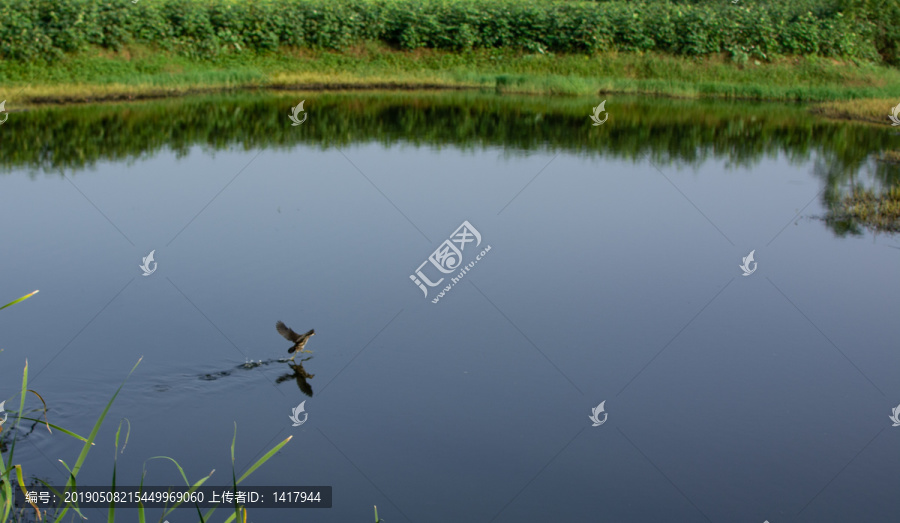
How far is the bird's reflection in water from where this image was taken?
20.6 ft

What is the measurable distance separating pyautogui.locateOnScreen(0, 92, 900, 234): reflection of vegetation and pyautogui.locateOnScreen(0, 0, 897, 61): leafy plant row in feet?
10.6

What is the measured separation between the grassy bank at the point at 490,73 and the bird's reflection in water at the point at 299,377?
1478 cm

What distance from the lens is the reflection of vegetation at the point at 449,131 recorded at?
14641 millimetres

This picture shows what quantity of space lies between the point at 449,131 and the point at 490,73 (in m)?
7.68

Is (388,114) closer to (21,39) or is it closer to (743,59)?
(21,39)

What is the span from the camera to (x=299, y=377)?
6.41 m
